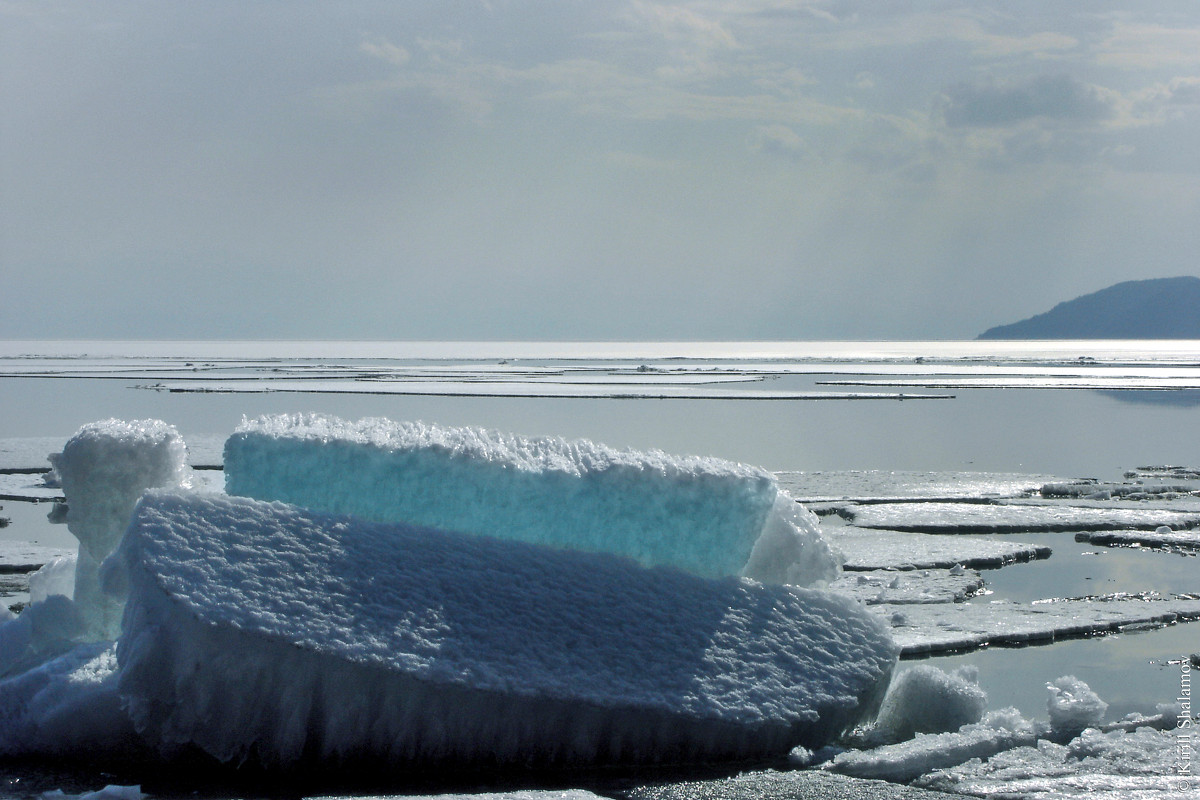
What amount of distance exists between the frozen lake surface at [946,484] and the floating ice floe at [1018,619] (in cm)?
1

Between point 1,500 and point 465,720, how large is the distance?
5889mm

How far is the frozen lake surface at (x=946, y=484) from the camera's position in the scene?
12.2ft

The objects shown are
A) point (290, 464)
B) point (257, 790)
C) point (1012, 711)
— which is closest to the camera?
point (257, 790)

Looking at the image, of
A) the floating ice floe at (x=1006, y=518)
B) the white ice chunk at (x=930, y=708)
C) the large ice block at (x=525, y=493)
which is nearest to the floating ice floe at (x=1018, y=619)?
the white ice chunk at (x=930, y=708)

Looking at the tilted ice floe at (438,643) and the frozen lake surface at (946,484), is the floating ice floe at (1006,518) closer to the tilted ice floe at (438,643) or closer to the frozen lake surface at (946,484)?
the frozen lake surface at (946,484)

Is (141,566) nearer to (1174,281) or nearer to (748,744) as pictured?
(748,744)

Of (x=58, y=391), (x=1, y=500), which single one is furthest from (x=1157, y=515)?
(x=58, y=391)

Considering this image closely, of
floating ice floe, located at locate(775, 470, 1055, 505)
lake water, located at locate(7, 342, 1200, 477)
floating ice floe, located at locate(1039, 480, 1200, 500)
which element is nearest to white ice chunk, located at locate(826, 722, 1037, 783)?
floating ice floe, located at locate(775, 470, 1055, 505)

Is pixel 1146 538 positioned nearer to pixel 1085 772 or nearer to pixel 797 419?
pixel 1085 772

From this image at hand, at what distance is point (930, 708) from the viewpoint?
2818 mm

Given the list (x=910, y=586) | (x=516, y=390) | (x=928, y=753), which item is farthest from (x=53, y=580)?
(x=516, y=390)

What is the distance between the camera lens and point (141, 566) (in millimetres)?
2443

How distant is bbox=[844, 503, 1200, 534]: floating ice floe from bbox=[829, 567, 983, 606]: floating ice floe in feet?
4.83

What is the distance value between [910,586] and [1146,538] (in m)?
2.04
